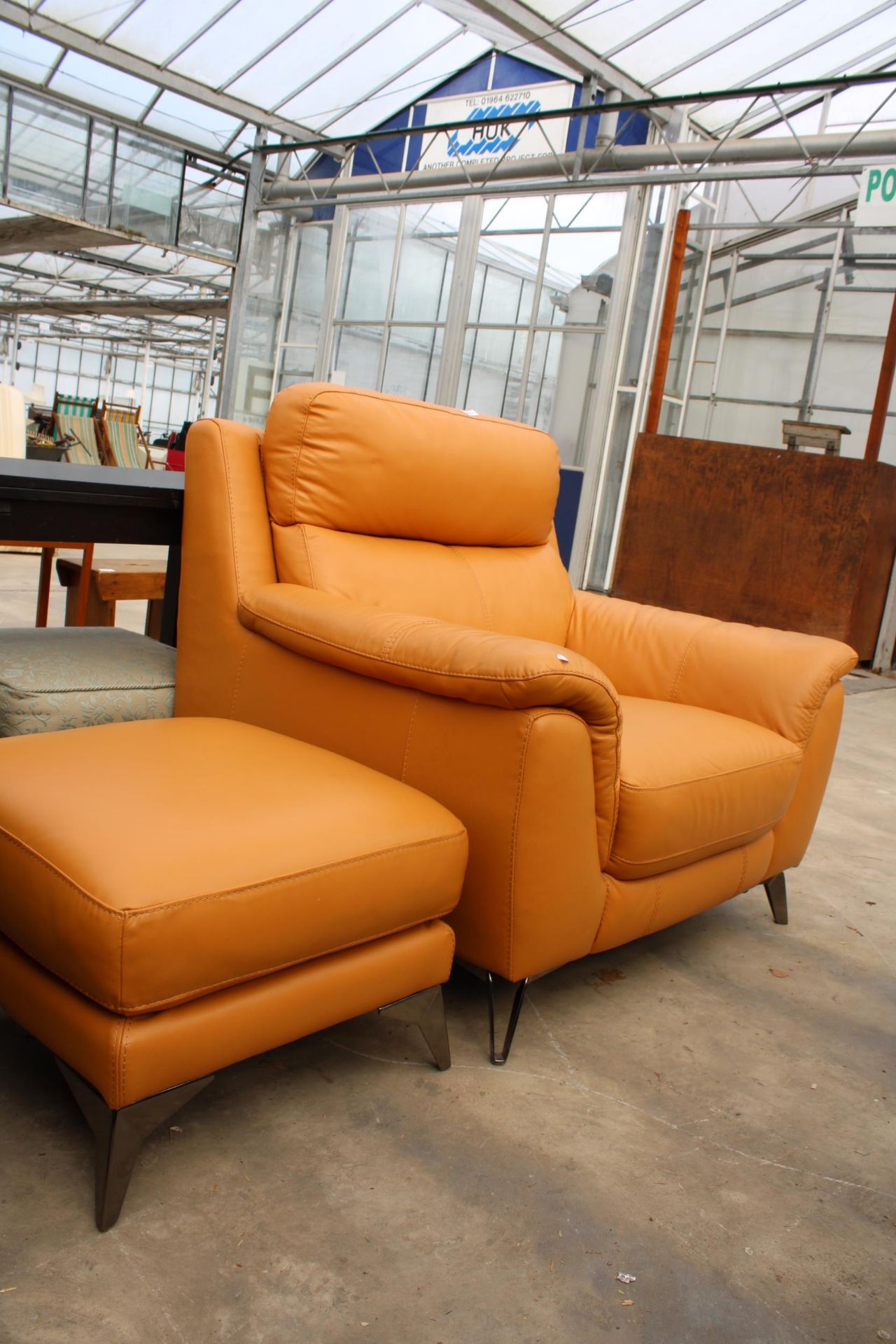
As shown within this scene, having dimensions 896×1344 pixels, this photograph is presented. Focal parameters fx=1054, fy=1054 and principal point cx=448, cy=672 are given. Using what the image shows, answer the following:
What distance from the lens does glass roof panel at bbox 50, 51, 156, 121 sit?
9.43 m

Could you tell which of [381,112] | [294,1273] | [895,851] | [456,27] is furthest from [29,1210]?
[381,112]

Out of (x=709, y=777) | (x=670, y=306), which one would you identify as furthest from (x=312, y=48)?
(x=709, y=777)

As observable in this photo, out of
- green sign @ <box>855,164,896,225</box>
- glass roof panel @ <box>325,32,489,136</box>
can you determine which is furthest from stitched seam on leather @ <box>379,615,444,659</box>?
glass roof panel @ <box>325,32,489,136</box>

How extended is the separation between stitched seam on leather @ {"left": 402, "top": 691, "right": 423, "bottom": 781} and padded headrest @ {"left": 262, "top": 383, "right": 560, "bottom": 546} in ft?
1.91

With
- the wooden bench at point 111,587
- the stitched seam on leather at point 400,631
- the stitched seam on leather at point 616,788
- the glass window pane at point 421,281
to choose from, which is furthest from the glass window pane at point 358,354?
the stitched seam on leather at point 616,788

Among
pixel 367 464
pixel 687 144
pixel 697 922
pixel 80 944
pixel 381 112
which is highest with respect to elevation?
pixel 381 112

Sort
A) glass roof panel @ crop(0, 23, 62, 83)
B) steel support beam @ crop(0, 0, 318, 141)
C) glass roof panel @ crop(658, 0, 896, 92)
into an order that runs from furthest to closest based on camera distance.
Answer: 1. glass roof panel @ crop(0, 23, 62, 83)
2. steel support beam @ crop(0, 0, 318, 141)
3. glass roof panel @ crop(658, 0, 896, 92)

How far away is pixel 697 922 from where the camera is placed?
237cm

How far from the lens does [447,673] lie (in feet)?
4.95

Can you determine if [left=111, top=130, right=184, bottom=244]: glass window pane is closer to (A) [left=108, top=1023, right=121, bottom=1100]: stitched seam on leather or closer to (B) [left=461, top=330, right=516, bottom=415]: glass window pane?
(B) [left=461, top=330, right=516, bottom=415]: glass window pane

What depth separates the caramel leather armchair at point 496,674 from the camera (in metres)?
1.52

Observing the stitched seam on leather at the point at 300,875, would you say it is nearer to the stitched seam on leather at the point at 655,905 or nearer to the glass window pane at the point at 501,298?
the stitched seam on leather at the point at 655,905

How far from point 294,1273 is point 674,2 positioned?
326 inches

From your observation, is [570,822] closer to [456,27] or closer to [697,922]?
[697,922]
